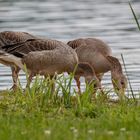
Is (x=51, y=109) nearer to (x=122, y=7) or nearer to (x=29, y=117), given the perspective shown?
(x=29, y=117)

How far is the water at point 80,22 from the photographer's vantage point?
17.0m

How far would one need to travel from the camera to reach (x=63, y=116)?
9.02m

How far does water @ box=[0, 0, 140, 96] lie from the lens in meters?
17.0

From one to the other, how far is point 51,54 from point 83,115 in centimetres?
283

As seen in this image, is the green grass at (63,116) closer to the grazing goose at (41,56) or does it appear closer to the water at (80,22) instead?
the grazing goose at (41,56)

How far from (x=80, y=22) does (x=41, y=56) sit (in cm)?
1374

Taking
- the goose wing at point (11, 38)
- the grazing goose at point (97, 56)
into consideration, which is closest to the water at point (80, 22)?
the grazing goose at point (97, 56)

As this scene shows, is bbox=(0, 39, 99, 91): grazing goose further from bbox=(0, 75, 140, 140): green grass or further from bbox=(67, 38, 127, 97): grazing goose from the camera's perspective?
bbox=(67, 38, 127, 97): grazing goose

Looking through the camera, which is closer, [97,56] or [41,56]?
[41,56]

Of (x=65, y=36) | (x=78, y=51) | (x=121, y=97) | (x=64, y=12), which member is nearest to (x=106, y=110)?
(x=121, y=97)

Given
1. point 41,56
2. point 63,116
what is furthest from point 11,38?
point 63,116

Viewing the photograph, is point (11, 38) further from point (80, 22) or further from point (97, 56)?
point (80, 22)

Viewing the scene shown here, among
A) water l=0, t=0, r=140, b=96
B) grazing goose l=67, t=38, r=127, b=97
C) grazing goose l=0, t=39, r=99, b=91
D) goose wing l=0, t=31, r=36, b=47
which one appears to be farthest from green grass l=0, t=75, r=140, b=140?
water l=0, t=0, r=140, b=96

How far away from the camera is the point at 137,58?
16766mm
